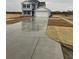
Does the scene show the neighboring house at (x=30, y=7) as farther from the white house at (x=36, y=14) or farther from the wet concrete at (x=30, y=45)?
the wet concrete at (x=30, y=45)

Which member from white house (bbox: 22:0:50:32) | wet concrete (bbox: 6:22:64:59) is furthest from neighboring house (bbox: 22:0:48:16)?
wet concrete (bbox: 6:22:64:59)

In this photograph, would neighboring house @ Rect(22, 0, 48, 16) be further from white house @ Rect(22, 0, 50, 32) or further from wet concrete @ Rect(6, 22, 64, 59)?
wet concrete @ Rect(6, 22, 64, 59)

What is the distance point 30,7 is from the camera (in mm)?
1255

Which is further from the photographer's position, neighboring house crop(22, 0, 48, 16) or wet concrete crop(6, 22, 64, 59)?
neighboring house crop(22, 0, 48, 16)

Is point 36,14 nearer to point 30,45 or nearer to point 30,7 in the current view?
point 30,7

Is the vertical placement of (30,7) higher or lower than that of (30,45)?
higher

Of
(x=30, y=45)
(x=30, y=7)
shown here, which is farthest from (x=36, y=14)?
(x=30, y=45)

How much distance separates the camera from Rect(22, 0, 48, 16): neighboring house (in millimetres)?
1245

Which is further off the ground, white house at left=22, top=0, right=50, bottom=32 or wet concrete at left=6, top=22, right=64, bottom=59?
white house at left=22, top=0, right=50, bottom=32

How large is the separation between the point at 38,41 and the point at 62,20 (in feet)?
0.80

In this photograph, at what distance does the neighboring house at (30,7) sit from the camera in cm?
125
